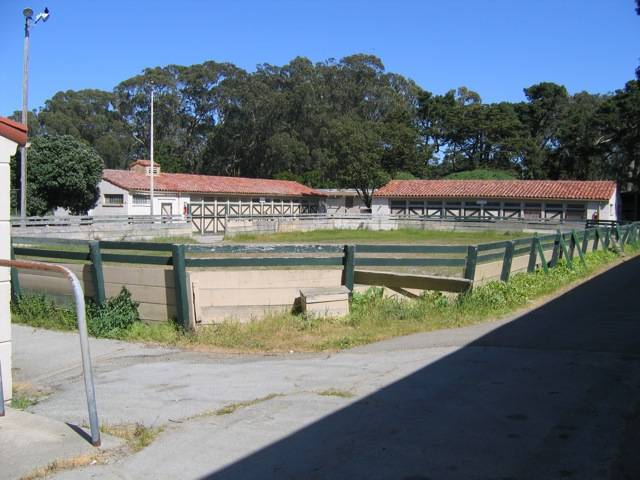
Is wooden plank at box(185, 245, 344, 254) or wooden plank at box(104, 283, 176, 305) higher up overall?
wooden plank at box(185, 245, 344, 254)

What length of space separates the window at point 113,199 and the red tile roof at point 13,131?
136ft

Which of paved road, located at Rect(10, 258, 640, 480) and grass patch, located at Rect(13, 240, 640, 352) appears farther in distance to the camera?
grass patch, located at Rect(13, 240, 640, 352)

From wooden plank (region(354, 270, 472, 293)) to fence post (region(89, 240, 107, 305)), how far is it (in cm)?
403

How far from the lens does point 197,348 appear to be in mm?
8430

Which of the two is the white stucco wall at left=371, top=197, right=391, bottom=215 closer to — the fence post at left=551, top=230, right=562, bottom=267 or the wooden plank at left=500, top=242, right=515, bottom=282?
the fence post at left=551, top=230, right=562, bottom=267

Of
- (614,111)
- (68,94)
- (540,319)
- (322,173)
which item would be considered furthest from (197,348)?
(68,94)

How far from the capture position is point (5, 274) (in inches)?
241

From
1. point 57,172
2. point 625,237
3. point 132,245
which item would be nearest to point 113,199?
point 57,172

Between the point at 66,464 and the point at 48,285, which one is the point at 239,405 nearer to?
the point at 66,464

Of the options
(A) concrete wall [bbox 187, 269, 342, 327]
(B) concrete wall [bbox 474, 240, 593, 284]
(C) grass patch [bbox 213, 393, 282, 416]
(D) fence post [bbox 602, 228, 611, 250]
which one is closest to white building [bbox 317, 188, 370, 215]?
(D) fence post [bbox 602, 228, 611, 250]

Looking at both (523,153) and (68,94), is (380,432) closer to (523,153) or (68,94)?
(523,153)

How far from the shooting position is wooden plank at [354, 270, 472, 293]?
10.3 m

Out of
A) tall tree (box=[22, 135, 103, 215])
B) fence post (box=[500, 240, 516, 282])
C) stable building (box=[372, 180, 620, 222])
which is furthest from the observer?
stable building (box=[372, 180, 620, 222])

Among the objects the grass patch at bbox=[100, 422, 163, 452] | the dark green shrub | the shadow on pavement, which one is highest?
the dark green shrub
